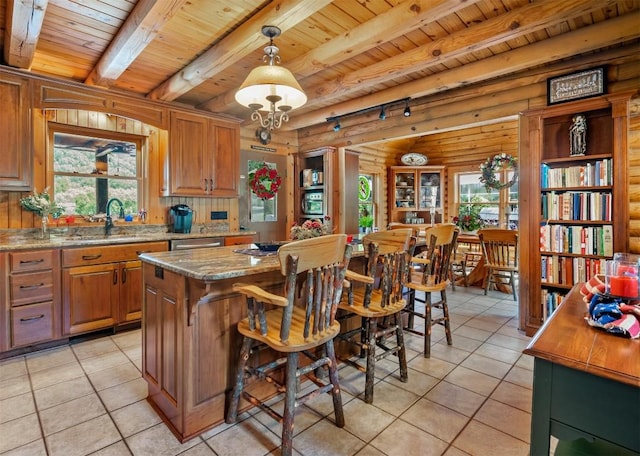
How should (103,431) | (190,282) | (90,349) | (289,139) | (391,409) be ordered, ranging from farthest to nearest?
1. (289,139)
2. (90,349)
3. (391,409)
4. (103,431)
5. (190,282)

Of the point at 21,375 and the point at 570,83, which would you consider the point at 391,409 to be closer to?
the point at 21,375

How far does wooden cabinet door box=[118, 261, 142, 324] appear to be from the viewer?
323cm

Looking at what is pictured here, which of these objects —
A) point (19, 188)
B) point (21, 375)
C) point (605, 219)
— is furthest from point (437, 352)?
point (19, 188)

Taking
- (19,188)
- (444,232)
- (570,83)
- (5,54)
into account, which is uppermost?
(5,54)

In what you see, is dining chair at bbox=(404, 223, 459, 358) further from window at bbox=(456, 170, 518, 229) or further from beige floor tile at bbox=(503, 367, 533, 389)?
window at bbox=(456, 170, 518, 229)

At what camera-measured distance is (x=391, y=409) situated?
2020mm

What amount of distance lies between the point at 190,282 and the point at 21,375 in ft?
6.04

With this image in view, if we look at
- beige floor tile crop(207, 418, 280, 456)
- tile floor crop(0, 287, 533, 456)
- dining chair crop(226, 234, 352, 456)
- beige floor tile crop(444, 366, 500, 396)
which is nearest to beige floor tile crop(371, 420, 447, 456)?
tile floor crop(0, 287, 533, 456)

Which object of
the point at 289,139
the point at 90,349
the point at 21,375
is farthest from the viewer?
the point at 289,139

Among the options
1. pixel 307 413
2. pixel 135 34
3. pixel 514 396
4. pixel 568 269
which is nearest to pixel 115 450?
pixel 307 413

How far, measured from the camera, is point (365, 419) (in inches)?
75.6

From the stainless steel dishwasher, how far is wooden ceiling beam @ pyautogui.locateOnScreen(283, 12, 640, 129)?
8.00 feet

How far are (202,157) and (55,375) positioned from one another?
8.64 ft

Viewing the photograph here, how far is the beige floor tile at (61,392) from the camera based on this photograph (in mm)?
2082
